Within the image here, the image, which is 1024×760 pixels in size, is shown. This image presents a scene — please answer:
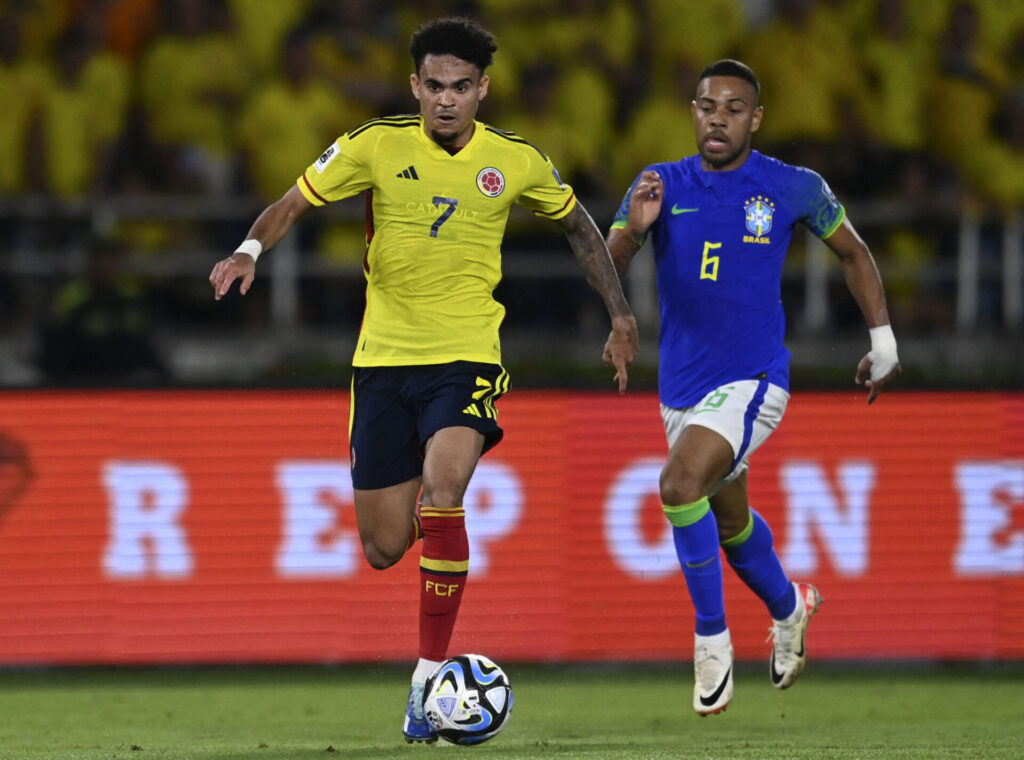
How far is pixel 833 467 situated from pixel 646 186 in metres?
2.88

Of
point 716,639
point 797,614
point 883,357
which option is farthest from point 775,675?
point 883,357

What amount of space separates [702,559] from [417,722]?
1.54 metres

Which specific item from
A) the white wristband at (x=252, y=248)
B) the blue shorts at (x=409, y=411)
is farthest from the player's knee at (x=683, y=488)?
the white wristband at (x=252, y=248)

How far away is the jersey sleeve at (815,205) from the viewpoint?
7.44m

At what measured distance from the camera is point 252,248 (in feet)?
20.5

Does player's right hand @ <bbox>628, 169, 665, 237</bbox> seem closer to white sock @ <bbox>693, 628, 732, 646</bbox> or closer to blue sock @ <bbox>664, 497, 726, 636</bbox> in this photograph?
blue sock @ <bbox>664, 497, 726, 636</bbox>

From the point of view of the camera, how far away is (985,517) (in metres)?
9.59

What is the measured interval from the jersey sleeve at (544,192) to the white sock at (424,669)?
1821 millimetres

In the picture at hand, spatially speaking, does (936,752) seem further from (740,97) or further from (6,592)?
(6,592)

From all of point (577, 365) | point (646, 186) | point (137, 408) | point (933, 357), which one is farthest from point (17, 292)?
point (933, 357)

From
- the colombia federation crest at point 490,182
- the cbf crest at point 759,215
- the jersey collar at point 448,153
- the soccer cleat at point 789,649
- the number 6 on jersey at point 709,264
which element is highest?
the jersey collar at point 448,153

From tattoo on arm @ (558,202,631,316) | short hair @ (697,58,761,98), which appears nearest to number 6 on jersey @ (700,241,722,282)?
tattoo on arm @ (558,202,631,316)

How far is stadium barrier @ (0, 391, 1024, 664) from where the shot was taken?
9.30 meters

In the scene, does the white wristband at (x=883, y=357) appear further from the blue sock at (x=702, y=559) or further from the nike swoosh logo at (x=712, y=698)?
the nike swoosh logo at (x=712, y=698)
